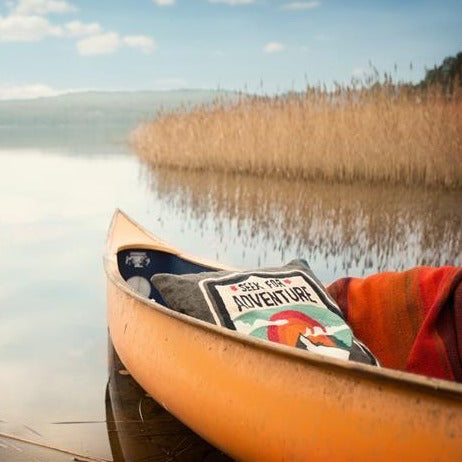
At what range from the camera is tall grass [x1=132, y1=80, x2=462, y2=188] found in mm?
7066

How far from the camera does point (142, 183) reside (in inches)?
349

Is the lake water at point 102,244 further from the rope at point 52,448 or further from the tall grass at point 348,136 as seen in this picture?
the tall grass at point 348,136

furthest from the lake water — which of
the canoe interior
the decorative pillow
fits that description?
the decorative pillow

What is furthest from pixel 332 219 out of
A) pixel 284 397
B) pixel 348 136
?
pixel 284 397

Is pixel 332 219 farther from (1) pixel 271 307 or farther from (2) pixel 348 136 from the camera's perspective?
(1) pixel 271 307

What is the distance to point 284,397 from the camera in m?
1.58

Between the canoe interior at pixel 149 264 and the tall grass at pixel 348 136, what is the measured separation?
4.42 m

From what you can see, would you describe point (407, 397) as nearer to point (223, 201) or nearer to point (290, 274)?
point (290, 274)

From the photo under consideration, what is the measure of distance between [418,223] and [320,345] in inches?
156

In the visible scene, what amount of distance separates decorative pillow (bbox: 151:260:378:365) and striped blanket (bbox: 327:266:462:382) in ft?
0.46

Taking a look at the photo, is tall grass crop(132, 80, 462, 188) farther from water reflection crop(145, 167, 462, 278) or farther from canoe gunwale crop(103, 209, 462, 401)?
canoe gunwale crop(103, 209, 462, 401)

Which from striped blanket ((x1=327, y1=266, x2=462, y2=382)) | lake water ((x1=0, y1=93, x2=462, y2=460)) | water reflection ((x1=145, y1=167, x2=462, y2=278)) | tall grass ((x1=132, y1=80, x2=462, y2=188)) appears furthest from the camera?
tall grass ((x1=132, y1=80, x2=462, y2=188))

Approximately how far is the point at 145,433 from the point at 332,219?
12.5ft

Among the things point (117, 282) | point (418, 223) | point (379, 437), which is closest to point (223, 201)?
point (418, 223)
